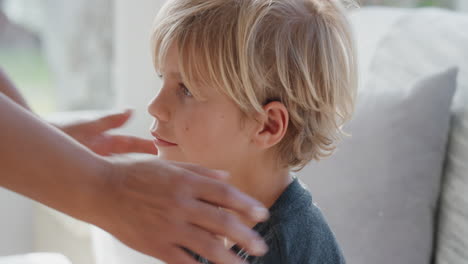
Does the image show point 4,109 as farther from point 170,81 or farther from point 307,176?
point 307,176

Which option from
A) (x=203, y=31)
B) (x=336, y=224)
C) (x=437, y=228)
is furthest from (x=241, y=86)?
(x=437, y=228)

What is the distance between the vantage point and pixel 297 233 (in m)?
1.10

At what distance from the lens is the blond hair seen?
3.56ft

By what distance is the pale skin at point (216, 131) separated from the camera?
1.12m

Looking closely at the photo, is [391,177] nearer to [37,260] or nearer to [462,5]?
[37,260]

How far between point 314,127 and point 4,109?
0.56 meters

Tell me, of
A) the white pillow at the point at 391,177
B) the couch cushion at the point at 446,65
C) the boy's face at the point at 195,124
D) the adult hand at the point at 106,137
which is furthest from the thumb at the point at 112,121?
the couch cushion at the point at 446,65

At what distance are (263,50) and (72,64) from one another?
2.24 metres

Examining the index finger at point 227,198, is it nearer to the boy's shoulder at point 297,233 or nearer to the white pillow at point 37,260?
the boy's shoulder at point 297,233

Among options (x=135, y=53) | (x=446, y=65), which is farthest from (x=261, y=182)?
(x=135, y=53)

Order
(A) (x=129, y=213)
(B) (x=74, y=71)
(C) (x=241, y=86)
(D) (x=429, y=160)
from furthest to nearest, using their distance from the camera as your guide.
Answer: (B) (x=74, y=71)
(D) (x=429, y=160)
(C) (x=241, y=86)
(A) (x=129, y=213)

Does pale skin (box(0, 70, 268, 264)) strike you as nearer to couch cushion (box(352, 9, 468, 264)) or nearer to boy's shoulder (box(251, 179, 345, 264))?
boy's shoulder (box(251, 179, 345, 264))

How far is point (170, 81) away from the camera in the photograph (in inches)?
44.4

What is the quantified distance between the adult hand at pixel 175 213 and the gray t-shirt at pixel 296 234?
14.0 inches
